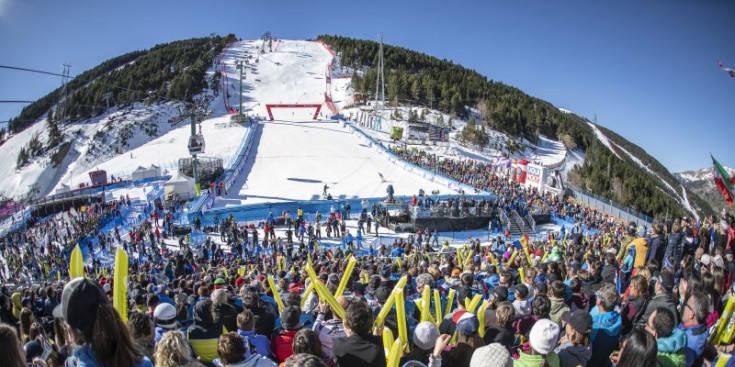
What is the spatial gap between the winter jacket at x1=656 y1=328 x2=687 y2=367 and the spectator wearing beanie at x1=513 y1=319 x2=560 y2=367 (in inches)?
34.2

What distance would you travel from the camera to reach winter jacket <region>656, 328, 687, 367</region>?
11.0 feet

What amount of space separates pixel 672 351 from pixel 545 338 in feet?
3.71

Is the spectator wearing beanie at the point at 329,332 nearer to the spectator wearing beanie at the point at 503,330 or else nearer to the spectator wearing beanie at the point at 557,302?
the spectator wearing beanie at the point at 503,330

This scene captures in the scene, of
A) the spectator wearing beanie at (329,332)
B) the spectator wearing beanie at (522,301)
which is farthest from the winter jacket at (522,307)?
the spectator wearing beanie at (329,332)

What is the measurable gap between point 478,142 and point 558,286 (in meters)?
50.6

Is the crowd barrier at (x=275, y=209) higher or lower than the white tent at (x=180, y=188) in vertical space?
lower

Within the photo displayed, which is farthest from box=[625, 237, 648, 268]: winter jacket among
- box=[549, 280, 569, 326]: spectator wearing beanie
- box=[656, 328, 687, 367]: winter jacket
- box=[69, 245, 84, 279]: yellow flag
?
box=[69, 245, 84, 279]: yellow flag

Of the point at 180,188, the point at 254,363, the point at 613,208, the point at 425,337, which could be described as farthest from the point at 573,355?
the point at 613,208

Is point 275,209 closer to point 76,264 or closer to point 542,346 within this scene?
point 76,264

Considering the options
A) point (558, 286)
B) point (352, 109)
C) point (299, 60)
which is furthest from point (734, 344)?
point (299, 60)

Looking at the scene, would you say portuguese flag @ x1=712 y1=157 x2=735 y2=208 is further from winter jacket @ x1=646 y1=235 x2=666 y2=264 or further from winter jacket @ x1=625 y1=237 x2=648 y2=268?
winter jacket @ x1=625 y1=237 x2=648 y2=268

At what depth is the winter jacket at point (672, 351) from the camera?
3338 mm

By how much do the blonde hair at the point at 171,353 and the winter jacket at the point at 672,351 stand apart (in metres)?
3.37

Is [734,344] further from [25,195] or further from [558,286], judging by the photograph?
[25,195]
